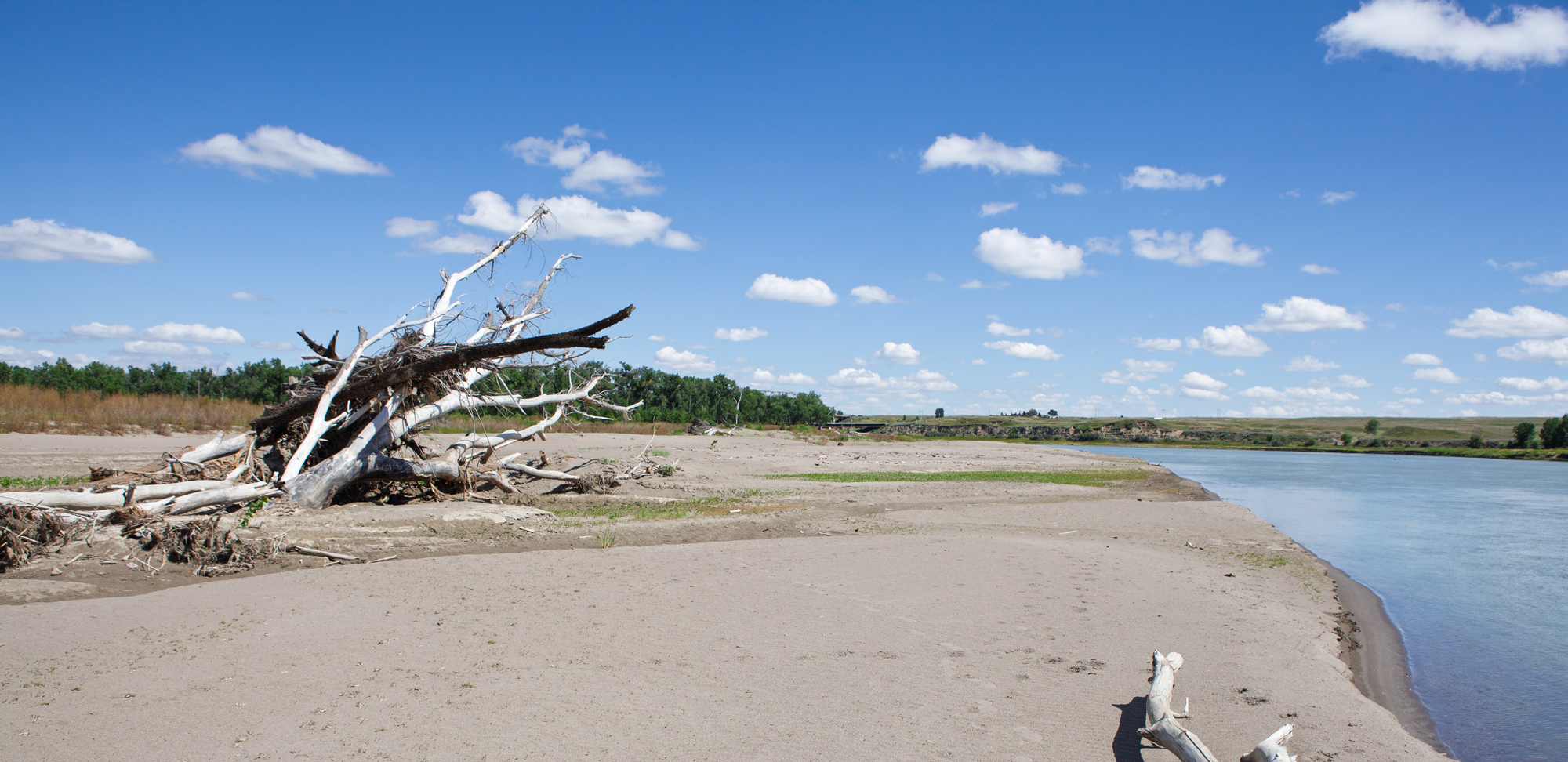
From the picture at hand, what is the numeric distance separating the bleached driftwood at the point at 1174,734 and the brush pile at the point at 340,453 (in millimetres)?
6369

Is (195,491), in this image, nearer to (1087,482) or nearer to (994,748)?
(994,748)

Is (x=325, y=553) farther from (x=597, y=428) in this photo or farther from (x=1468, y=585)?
(x=597, y=428)

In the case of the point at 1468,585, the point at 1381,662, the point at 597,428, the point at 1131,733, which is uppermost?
the point at 597,428

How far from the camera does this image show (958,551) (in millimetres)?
10633

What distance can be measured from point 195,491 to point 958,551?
10098mm

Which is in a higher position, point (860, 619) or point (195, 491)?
point (195, 491)

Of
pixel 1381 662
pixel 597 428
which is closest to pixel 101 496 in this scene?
pixel 1381 662

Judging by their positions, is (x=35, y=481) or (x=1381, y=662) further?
(x=35, y=481)

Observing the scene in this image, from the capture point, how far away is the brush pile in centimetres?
823

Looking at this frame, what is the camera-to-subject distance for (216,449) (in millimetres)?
12102

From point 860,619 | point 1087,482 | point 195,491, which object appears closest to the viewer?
point 860,619

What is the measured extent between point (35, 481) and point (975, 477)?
21.6 m

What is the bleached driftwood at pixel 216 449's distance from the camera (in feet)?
38.4

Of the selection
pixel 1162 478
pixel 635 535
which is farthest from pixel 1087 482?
pixel 635 535
